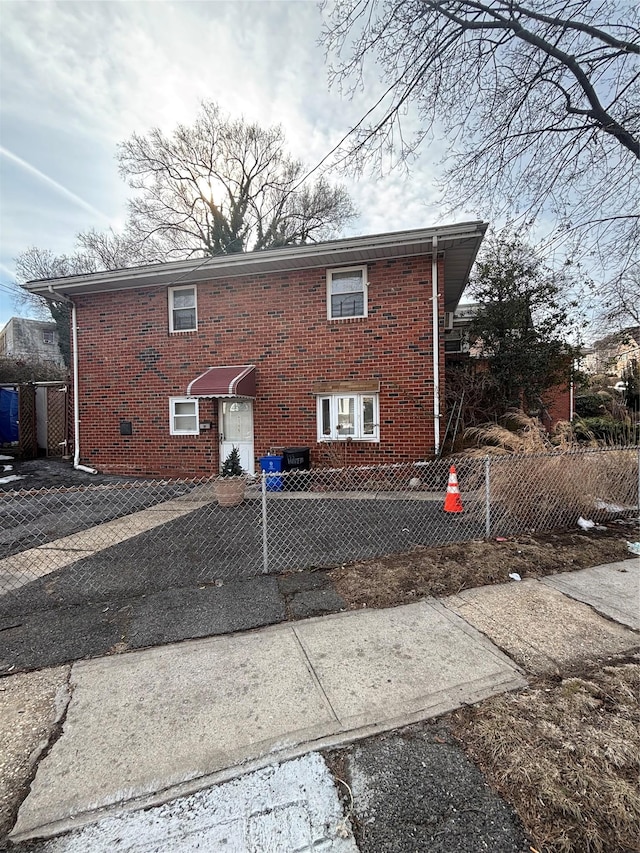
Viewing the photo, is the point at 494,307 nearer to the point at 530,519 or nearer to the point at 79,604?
the point at 530,519

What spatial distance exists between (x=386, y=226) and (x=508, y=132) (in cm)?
288

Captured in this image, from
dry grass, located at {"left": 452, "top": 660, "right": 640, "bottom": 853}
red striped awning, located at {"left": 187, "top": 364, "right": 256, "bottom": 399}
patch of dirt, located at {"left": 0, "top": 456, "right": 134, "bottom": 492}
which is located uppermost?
red striped awning, located at {"left": 187, "top": 364, "right": 256, "bottom": 399}

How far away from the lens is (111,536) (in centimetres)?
556

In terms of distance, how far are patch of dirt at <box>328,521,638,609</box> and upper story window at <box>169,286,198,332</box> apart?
317 inches

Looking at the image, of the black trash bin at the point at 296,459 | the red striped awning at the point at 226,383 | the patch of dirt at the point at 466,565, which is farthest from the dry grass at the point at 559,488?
the red striped awning at the point at 226,383

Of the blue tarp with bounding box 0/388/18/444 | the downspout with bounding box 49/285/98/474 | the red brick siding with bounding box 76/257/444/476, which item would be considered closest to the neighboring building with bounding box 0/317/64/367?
the blue tarp with bounding box 0/388/18/444

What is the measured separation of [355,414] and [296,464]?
5.89 feet

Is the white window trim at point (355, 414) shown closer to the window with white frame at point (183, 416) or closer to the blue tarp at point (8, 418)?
the window with white frame at point (183, 416)

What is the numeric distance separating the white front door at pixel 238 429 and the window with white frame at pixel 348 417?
185 cm

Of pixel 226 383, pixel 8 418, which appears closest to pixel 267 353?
pixel 226 383

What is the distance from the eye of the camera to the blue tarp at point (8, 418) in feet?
40.7

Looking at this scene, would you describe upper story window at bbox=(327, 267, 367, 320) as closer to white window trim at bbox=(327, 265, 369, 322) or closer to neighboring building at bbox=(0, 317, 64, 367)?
white window trim at bbox=(327, 265, 369, 322)

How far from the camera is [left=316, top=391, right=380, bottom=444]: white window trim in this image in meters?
8.91

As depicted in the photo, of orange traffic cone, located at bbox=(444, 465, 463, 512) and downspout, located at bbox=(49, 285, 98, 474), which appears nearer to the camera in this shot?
orange traffic cone, located at bbox=(444, 465, 463, 512)
